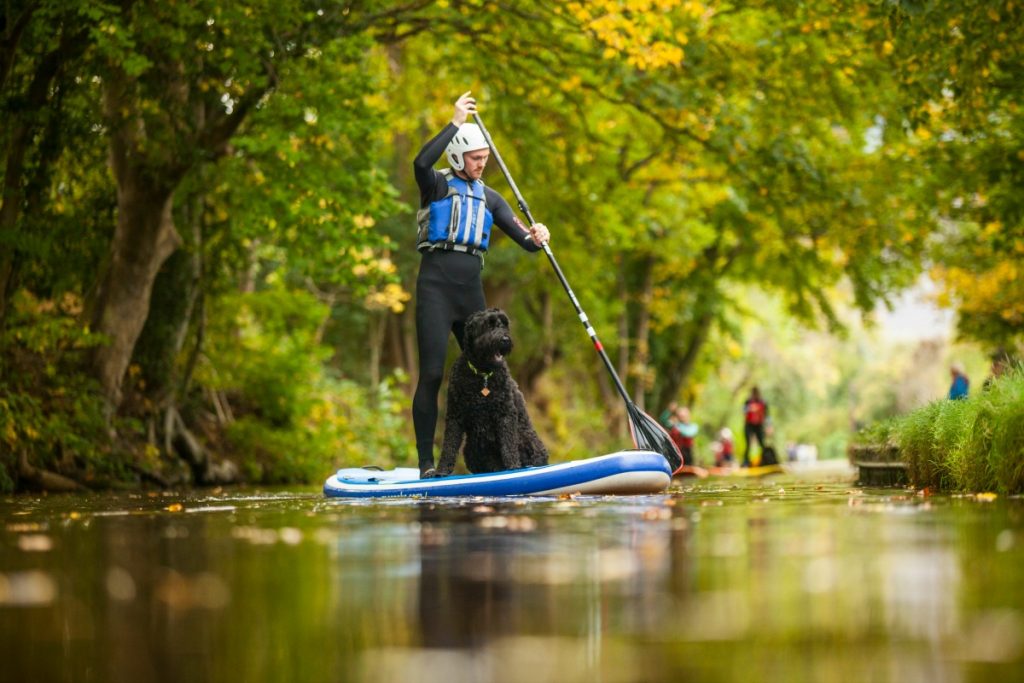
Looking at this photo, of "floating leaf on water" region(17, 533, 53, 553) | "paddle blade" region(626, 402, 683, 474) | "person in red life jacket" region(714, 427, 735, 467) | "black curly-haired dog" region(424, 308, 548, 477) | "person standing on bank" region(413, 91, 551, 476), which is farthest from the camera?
"person in red life jacket" region(714, 427, 735, 467)

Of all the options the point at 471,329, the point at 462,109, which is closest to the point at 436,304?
the point at 471,329

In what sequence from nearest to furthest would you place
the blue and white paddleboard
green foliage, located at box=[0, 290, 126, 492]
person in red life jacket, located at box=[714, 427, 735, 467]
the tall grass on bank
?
the tall grass on bank → the blue and white paddleboard → green foliage, located at box=[0, 290, 126, 492] → person in red life jacket, located at box=[714, 427, 735, 467]

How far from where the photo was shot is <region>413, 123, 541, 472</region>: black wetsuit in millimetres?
10562

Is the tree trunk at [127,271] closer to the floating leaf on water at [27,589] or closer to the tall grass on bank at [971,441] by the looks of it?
the tall grass on bank at [971,441]

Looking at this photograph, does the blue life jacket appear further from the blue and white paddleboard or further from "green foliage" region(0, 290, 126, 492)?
"green foliage" region(0, 290, 126, 492)

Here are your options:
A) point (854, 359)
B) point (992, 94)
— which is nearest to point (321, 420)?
point (992, 94)

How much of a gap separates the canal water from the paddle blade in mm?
3819

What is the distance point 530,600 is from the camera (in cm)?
413

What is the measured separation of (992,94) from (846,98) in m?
2.72

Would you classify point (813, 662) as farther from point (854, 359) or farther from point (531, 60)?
point (854, 359)

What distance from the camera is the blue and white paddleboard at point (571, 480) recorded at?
32.0ft

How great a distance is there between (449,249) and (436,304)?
16.9 inches

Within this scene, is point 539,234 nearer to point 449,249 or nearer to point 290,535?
point 449,249

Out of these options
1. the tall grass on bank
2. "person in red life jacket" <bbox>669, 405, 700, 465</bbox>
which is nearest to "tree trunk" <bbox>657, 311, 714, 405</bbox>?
"person in red life jacket" <bbox>669, 405, 700, 465</bbox>
